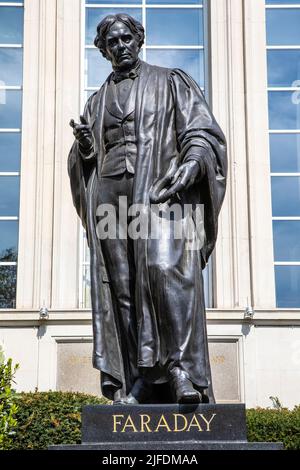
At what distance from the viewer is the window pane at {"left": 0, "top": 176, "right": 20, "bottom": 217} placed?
16.0m

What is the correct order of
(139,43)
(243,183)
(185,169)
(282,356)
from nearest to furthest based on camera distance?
(185,169) < (139,43) < (282,356) < (243,183)

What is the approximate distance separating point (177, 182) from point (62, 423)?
21.4ft

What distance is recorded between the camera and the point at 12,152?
16.3 meters

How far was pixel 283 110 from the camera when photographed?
16406 mm

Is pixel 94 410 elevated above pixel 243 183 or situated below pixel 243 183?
below

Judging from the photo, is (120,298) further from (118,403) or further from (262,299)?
(262,299)

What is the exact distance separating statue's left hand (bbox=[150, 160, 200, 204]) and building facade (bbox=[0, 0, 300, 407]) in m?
9.27

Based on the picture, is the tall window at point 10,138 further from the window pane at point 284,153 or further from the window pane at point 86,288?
the window pane at point 284,153

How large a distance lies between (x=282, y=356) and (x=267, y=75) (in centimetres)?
556

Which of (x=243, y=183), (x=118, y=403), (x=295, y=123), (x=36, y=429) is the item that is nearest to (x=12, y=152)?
(x=243, y=183)

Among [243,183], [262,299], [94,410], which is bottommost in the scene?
[94,410]

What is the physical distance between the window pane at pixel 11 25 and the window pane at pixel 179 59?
2.65 m

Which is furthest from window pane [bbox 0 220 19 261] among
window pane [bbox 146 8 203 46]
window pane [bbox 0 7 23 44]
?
window pane [bbox 146 8 203 46]

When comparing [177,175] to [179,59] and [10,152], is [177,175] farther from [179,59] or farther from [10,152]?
[179,59]
